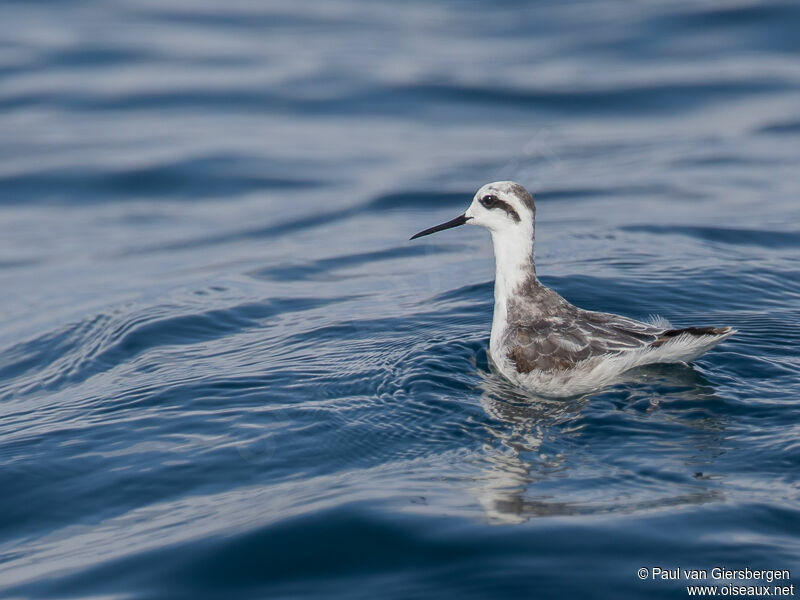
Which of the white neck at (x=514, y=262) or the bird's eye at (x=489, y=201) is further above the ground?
the bird's eye at (x=489, y=201)

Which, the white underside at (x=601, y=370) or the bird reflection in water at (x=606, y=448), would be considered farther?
the white underside at (x=601, y=370)

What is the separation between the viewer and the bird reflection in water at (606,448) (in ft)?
21.2

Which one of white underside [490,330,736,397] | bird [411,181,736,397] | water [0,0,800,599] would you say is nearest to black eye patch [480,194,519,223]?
bird [411,181,736,397]

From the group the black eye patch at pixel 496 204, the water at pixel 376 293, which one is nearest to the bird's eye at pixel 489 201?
the black eye patch at pixel 496 204

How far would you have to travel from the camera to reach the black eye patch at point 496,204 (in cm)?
919

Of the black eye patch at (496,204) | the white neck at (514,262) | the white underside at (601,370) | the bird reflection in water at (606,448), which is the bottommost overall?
the bird reflection in water at (606,448)

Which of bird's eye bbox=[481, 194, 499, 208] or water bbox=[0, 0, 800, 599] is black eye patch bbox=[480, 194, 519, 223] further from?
water bbox=[0, 0, 800, 599]

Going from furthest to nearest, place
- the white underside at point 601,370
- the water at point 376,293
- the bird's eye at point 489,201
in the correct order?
the bird's eye at point 489,201 < the white underside at point 601,370 < the water at point 376,293

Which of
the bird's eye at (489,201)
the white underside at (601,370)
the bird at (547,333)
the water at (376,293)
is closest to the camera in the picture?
the water at (376,293)

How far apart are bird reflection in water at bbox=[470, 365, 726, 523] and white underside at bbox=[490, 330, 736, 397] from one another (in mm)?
128

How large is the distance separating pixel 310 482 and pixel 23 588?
185 centimetres

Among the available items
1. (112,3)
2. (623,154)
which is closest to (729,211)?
(623,154)

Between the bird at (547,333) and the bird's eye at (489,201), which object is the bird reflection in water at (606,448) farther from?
the bird's eye at (489,201)

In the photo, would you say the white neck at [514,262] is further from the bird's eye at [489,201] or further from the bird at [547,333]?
the bird's eye at [489,201]
